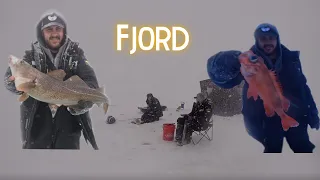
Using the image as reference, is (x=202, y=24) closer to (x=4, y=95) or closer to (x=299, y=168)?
(x=299, y=168)

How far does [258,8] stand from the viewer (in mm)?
2764

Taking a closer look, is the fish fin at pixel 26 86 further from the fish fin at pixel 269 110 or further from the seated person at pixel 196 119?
the fish fin at pixel 269 110

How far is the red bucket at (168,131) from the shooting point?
8.95 feet

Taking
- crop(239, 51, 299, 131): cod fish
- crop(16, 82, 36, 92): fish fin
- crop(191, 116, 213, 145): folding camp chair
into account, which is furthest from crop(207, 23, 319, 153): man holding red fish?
crop(16, 82, 36, 92): fish fin

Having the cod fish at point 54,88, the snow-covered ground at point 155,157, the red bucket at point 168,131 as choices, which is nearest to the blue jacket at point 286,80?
the snow-covered ground at point 155,157

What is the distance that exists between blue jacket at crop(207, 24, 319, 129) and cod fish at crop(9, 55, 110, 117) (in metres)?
1.09

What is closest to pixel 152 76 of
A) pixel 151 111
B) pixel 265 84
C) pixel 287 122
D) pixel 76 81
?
pixel 151 111

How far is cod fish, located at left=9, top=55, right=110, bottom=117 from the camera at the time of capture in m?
2.69

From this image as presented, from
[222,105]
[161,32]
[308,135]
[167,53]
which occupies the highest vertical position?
[161,32]

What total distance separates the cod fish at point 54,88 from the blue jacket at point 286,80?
1085 millimetres

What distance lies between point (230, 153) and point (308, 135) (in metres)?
0.73

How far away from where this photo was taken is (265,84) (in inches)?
107

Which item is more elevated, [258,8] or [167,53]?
[258,8]

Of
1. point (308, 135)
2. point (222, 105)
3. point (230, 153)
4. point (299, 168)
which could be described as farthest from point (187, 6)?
point (299, 168)
